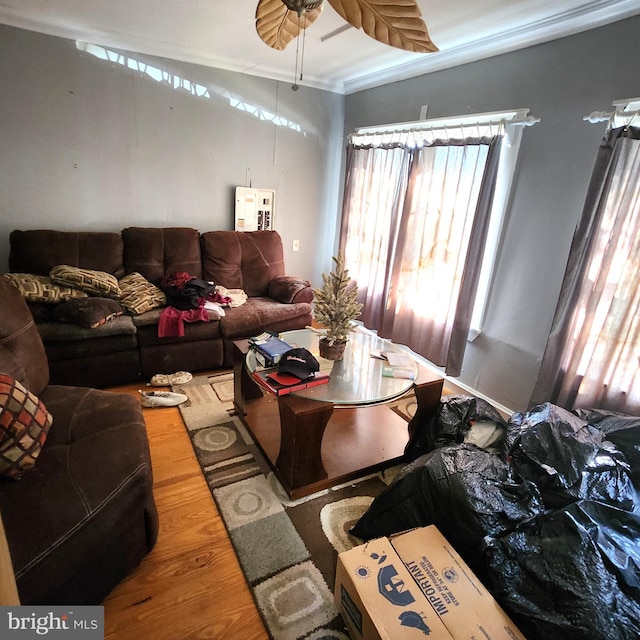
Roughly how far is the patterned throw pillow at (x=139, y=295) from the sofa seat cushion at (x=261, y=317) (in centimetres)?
50

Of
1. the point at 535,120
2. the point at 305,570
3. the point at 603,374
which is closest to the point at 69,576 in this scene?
the point at 305,570

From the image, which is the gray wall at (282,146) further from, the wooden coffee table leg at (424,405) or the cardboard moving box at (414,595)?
the cardboard moving box at (414,595)

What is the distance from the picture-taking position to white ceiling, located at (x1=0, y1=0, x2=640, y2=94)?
6.82 ft

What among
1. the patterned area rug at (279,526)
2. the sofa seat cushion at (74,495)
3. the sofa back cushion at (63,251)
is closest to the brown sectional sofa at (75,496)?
the sofa seat cushion at (74,495)

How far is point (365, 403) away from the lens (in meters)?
1.80

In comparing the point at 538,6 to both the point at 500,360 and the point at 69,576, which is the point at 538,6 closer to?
the point at 500,360

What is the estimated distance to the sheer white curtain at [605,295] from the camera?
190cm

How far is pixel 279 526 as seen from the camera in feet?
5.50

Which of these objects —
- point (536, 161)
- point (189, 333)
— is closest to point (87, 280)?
point (189, 333)

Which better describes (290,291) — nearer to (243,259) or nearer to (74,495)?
(243,259)

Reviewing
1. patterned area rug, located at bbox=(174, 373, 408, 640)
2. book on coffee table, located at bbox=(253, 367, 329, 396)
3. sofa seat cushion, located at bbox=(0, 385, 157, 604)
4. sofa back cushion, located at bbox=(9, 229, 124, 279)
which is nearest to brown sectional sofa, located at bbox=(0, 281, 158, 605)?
sofa seat cushion, located at bbox=(0, 385, 157, 604)

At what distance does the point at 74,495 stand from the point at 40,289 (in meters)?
→ 1.78

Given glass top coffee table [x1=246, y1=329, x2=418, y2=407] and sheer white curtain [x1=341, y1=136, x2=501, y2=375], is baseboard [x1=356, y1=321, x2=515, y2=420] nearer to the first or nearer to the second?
sheer white curtain [x1=341, y1=136, x2=501, y2=375]

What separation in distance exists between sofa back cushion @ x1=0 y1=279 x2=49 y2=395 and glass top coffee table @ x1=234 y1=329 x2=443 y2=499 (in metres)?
0.94
